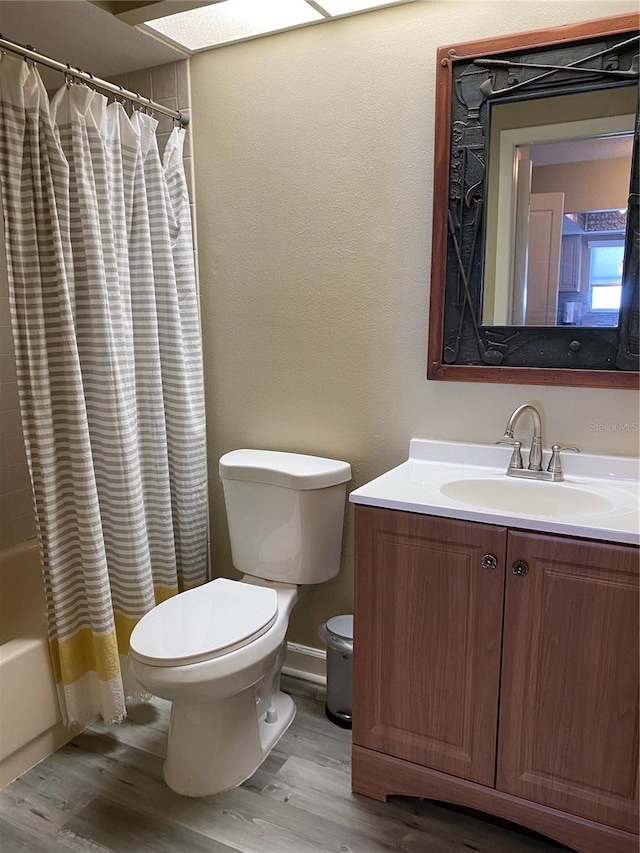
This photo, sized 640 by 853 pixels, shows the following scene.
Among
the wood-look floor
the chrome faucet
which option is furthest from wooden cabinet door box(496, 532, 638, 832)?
the chrome faucet

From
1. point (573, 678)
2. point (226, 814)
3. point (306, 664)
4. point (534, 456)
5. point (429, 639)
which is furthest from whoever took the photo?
point (306, 664)

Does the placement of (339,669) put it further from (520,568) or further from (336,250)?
(336,250)

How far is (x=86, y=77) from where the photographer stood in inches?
71.0

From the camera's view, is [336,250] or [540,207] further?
[336,250]

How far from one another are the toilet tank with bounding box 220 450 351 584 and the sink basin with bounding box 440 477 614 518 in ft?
1.36

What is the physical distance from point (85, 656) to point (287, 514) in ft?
2.52

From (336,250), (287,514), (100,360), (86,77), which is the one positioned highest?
(86,77)

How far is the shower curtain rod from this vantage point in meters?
1.61

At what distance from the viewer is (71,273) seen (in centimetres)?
179

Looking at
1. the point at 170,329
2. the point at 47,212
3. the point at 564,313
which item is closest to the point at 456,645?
the point at 564,313

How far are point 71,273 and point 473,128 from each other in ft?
3.99

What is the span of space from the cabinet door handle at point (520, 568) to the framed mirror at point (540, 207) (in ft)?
1.95

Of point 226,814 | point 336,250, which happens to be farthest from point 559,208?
point 226,814

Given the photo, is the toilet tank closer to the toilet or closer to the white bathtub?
the toilet
